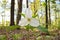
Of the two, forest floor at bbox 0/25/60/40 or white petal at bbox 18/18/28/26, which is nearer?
white petal at bbox 18/18/28/26

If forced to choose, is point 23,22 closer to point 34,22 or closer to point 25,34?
point 34,22

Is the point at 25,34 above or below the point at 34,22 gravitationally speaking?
below

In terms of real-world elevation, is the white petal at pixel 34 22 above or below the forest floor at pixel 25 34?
above

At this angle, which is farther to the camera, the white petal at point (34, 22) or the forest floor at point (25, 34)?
the forest floor at point (25, 34)

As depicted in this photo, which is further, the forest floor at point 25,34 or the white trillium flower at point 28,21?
the forest floor at point 25,34

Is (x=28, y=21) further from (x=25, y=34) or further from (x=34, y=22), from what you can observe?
(x=25, y=34)

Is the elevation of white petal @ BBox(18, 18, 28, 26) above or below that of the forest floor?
above

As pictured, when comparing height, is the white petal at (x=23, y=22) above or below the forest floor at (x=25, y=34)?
above

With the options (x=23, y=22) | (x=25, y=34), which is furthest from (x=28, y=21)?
(x=25, y=34)

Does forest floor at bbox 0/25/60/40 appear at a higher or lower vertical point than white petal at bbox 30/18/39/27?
lower

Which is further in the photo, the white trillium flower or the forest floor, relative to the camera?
the forest floor

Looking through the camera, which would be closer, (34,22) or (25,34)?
(34,22)

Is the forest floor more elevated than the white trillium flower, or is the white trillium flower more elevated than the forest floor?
the white trillium flower

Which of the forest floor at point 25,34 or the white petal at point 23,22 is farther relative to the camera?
the forest floor at point 25,34
